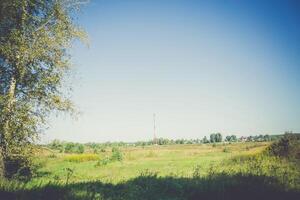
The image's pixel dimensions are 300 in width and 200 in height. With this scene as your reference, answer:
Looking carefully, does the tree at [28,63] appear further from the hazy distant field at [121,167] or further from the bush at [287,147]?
the bush at [287,147]

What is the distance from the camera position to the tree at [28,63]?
12.7m

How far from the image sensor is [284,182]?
12.0m

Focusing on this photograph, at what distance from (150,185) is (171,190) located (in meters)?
0.96

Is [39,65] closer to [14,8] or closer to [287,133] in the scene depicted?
[14,8]

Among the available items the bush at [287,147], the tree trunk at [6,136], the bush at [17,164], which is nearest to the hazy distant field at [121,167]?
the bush at [17,164]

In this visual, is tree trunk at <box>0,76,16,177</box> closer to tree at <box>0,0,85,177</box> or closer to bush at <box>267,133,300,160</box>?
tree at <box>0,0,85,177</box>

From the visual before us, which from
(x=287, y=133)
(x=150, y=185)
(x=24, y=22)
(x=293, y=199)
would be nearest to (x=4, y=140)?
(x=24, y=22)

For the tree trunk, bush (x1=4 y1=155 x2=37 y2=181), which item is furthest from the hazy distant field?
the tree trunk

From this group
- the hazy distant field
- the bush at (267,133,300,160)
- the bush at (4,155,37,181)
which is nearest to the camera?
the bush at (4,155,37,181)

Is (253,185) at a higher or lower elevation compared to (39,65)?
lower

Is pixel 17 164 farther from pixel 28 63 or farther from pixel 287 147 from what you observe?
pixel 287 147

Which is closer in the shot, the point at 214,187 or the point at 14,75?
the point at 214,187

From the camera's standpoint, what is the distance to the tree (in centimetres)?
1266

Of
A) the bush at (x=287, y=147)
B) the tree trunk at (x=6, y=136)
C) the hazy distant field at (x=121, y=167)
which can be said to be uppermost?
the tree trunk at (x=6, y=136)
